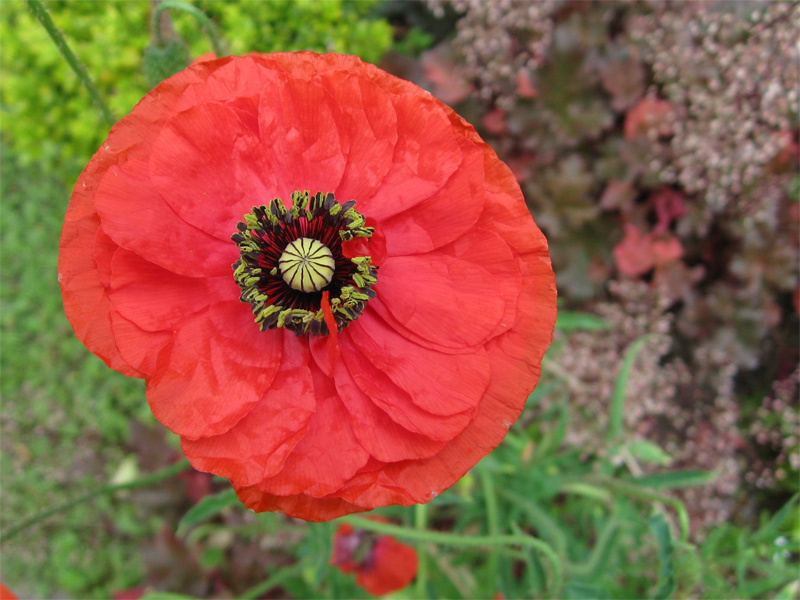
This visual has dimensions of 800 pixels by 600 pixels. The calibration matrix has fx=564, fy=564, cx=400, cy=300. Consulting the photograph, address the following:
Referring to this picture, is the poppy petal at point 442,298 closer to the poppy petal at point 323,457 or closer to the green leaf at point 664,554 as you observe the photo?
the poppy petal at point 323,457

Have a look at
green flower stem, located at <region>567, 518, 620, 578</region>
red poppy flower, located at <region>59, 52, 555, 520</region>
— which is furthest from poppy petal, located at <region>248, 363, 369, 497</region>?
green flower stem, located at <region>567, 518, 620, 578</region>

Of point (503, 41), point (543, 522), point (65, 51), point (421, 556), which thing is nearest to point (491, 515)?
point (543, 522)

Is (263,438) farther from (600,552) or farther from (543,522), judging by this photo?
(600,552)

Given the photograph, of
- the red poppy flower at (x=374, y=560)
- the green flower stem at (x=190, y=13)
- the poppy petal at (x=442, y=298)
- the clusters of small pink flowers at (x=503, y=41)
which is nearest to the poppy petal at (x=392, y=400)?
the poppy petal at (x=442, y=298)

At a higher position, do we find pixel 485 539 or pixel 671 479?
pixel 671 479

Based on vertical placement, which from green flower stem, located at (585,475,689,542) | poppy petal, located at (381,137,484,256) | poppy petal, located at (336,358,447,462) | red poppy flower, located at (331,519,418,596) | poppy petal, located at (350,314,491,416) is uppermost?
poppy petal, located at (381,137,484,256)

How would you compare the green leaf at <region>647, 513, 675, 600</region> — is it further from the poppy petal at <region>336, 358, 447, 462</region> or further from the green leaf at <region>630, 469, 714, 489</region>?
the poppy petal at <region>336, 358, 447, 462</region>

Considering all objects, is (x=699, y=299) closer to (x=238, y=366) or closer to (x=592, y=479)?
(x=592, y=479)
